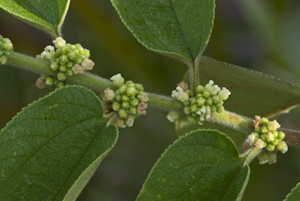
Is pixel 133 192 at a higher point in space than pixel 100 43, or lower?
lower

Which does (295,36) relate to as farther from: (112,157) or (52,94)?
(52,94)

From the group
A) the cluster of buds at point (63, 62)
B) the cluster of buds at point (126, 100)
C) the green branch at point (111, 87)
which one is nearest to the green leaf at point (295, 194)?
the green branch at point (111, 87)

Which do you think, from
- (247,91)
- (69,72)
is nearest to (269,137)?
(247,91)

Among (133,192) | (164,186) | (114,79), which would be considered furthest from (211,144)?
(133,192)

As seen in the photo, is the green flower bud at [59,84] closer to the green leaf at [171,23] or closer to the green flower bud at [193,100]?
the green leaf at [171,23]

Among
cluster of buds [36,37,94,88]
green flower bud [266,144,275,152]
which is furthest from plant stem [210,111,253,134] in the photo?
cluster of buds [36,37,94,88]

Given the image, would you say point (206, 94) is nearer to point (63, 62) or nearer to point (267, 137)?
point (267, 137)

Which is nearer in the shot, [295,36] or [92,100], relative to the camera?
[92,100]

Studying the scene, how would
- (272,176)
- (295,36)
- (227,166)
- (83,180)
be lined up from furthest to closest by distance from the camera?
1. (295,36)
2. (272,176)
3. (227,166)
4. (83,180)
